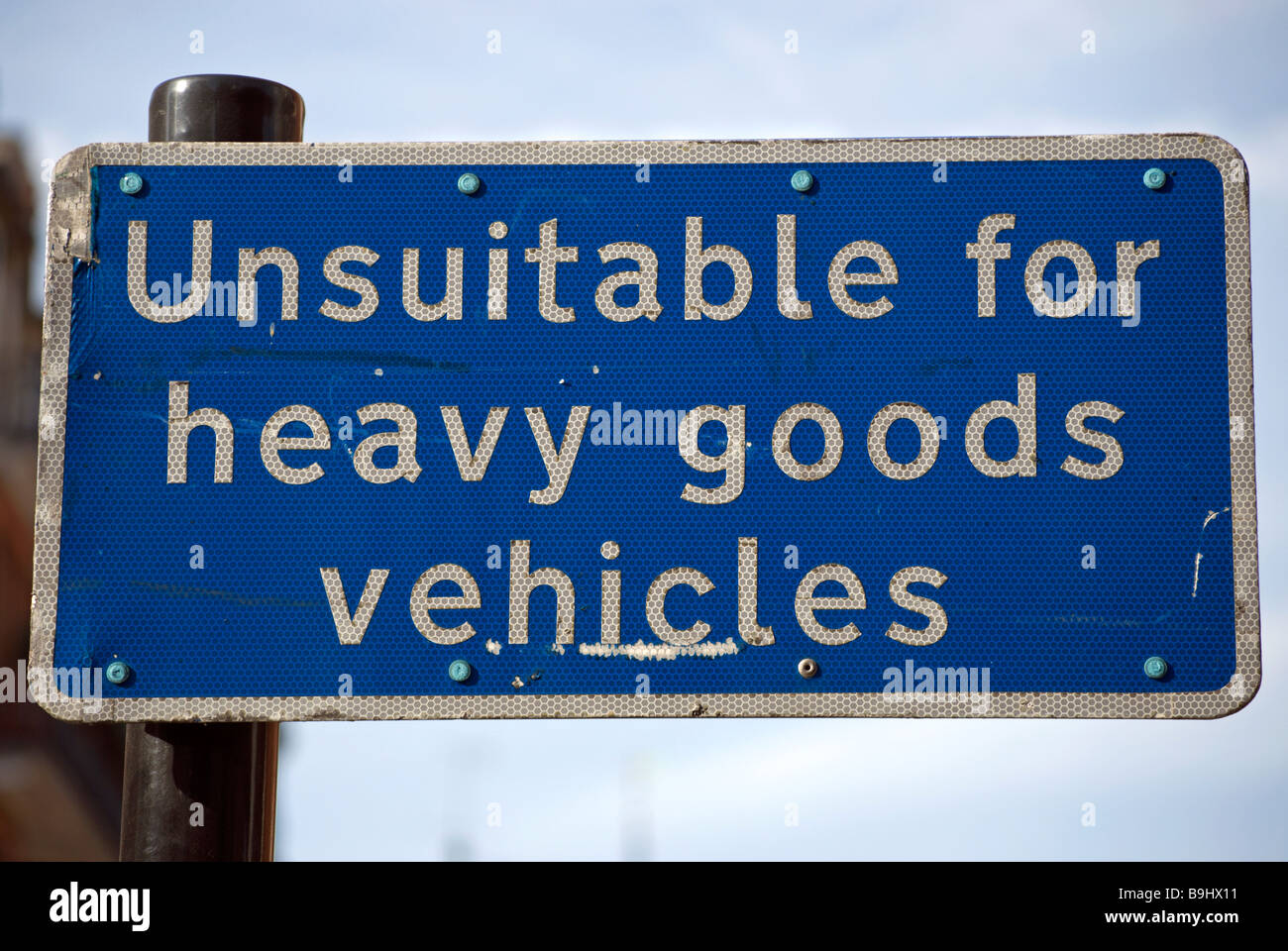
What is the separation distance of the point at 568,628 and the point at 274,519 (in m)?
0.63

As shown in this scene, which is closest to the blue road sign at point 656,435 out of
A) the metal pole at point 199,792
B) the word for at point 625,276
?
the word for at point 625,276

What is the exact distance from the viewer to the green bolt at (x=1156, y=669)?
8.74 ft

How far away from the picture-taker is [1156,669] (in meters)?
2.66

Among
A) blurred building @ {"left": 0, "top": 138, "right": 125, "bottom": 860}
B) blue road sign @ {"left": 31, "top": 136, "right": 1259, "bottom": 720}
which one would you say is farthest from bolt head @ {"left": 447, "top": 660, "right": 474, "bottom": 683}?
blurred building @ {"left": 0, "top": 138, "right": 125, "bottom": 860}

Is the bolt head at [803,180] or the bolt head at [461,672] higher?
the bolt head at [803,180]

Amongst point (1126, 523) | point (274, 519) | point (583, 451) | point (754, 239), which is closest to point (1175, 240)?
point (1126, 523)

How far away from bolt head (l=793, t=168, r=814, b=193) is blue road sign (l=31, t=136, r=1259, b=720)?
0.01 m

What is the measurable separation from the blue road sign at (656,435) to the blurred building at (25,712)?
Answer: 18723mm

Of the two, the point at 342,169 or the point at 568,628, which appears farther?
the point at 342,169

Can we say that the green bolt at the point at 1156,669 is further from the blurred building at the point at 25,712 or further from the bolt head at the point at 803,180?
the blurred building at the point at 25,712

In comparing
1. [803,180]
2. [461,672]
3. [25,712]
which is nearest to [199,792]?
[461,672]

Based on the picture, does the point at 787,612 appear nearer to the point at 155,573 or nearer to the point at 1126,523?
the point at 1126,523

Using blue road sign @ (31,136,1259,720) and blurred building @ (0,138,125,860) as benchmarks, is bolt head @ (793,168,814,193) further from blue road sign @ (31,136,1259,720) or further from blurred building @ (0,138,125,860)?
blurred building @ (0,138,125,860)

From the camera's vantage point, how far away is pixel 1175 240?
2.81 metres
